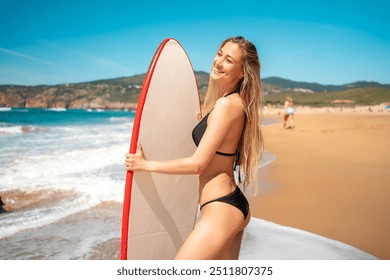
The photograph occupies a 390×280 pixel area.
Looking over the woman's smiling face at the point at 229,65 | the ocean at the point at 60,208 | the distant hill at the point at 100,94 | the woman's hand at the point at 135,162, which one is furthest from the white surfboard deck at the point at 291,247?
the distant hill at the point at 100,94

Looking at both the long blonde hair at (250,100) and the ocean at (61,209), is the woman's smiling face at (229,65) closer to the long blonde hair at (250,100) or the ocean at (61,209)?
the long blonde hair at (250,100)

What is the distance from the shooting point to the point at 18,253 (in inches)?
121

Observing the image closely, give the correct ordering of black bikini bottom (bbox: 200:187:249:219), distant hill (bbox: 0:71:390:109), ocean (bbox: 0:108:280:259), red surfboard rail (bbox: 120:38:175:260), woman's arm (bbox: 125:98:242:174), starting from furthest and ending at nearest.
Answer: distant hill (bbox: 0:71:390:109) < ocean (bbox: 0:108:280:259) < red surfboard rail (bbox: 120:38:175:260) < black bikini bottom (bbox: 200:187:249:219) < woman's arm (bbox: 125:98:242:174)

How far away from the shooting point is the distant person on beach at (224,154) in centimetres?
154

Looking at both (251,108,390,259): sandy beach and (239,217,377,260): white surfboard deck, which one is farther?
(251,108,390,259): sandy beach

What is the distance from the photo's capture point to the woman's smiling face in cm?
168

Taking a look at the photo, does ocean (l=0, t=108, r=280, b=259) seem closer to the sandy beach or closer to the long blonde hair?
the sandy beach

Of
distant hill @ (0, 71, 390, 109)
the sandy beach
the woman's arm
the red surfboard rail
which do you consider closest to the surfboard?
the red surfboard rail

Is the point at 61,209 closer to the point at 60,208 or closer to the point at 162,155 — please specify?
the point at 60,208

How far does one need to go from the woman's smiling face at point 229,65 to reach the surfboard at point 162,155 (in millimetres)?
414

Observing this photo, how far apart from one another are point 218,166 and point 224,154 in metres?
0.07

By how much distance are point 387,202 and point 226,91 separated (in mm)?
3459

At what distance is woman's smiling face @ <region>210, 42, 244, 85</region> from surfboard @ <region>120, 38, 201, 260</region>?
414mm
